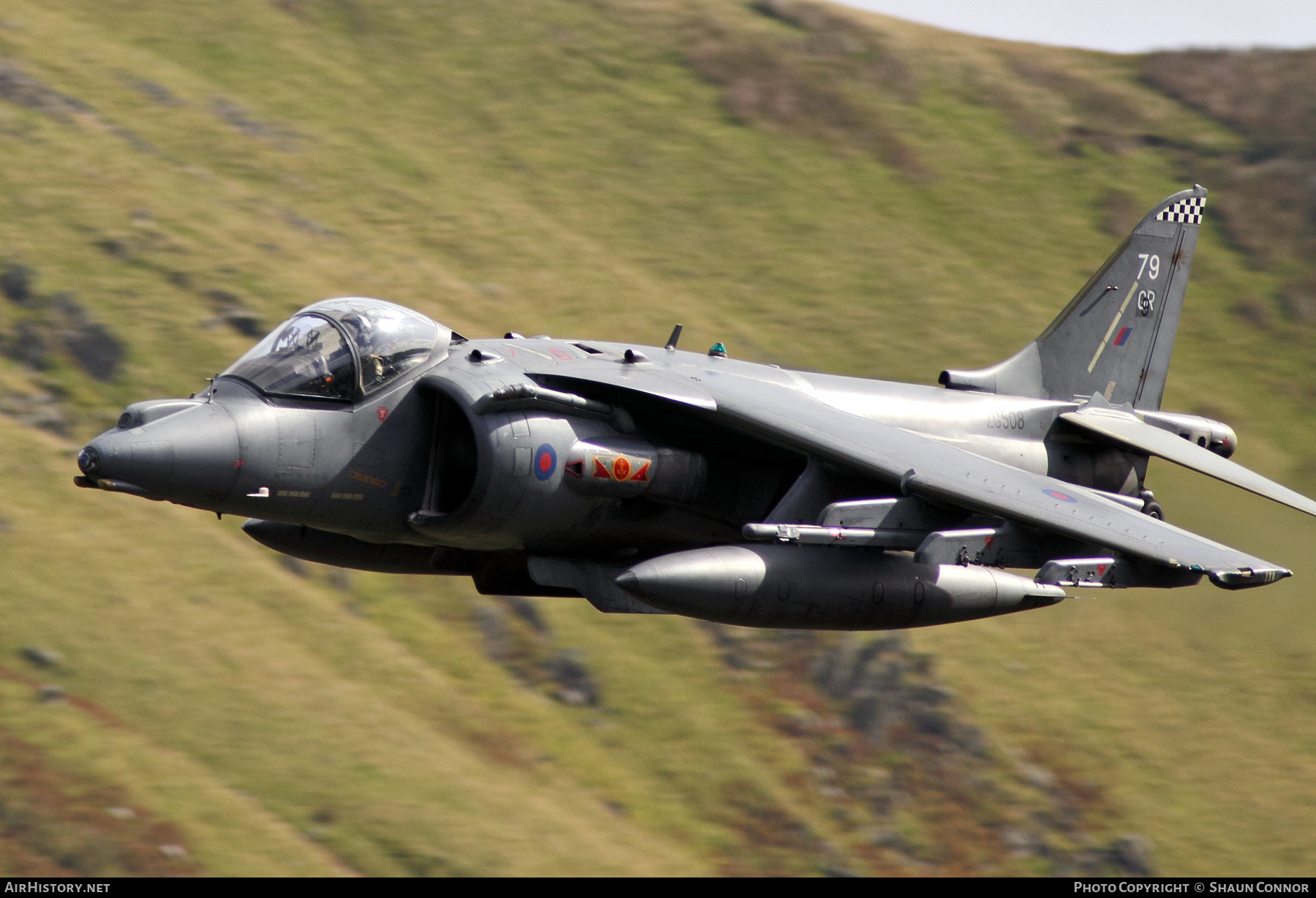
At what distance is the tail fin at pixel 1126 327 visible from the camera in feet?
57.9

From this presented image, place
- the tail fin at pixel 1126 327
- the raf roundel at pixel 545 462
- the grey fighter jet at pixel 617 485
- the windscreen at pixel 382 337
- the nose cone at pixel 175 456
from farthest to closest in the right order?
the tail fin at pixel 1126 327 < the windscreen at pixel 382 337 < the raf roundel at pixel 545 462 < the grey fighter jet at pixel 617 485 < the nose cone at pixel 175 456

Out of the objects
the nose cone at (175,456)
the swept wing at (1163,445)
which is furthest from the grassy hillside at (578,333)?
the swept wing at (1163,445)

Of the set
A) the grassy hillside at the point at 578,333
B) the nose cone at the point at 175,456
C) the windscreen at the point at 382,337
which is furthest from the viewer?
the grassy hillside at the point at 578,333

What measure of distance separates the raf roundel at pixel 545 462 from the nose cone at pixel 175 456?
8.03 feet

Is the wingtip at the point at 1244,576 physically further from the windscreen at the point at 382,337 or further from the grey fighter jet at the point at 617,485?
the windscreen at the point at 382,337

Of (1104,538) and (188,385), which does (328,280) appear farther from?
(1104,538)

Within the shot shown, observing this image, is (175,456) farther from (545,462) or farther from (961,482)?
(961,482)

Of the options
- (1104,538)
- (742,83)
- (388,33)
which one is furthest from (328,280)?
(1104,538)

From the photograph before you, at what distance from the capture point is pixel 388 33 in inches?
1626

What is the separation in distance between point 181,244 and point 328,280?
308 cm

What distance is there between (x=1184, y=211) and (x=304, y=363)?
12.3m

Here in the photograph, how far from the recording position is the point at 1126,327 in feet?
59.5

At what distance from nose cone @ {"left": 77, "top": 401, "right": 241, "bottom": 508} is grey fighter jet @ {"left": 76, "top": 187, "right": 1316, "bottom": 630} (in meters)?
0.02

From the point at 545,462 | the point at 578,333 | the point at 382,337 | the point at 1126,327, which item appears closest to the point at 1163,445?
the point at 1126,327
